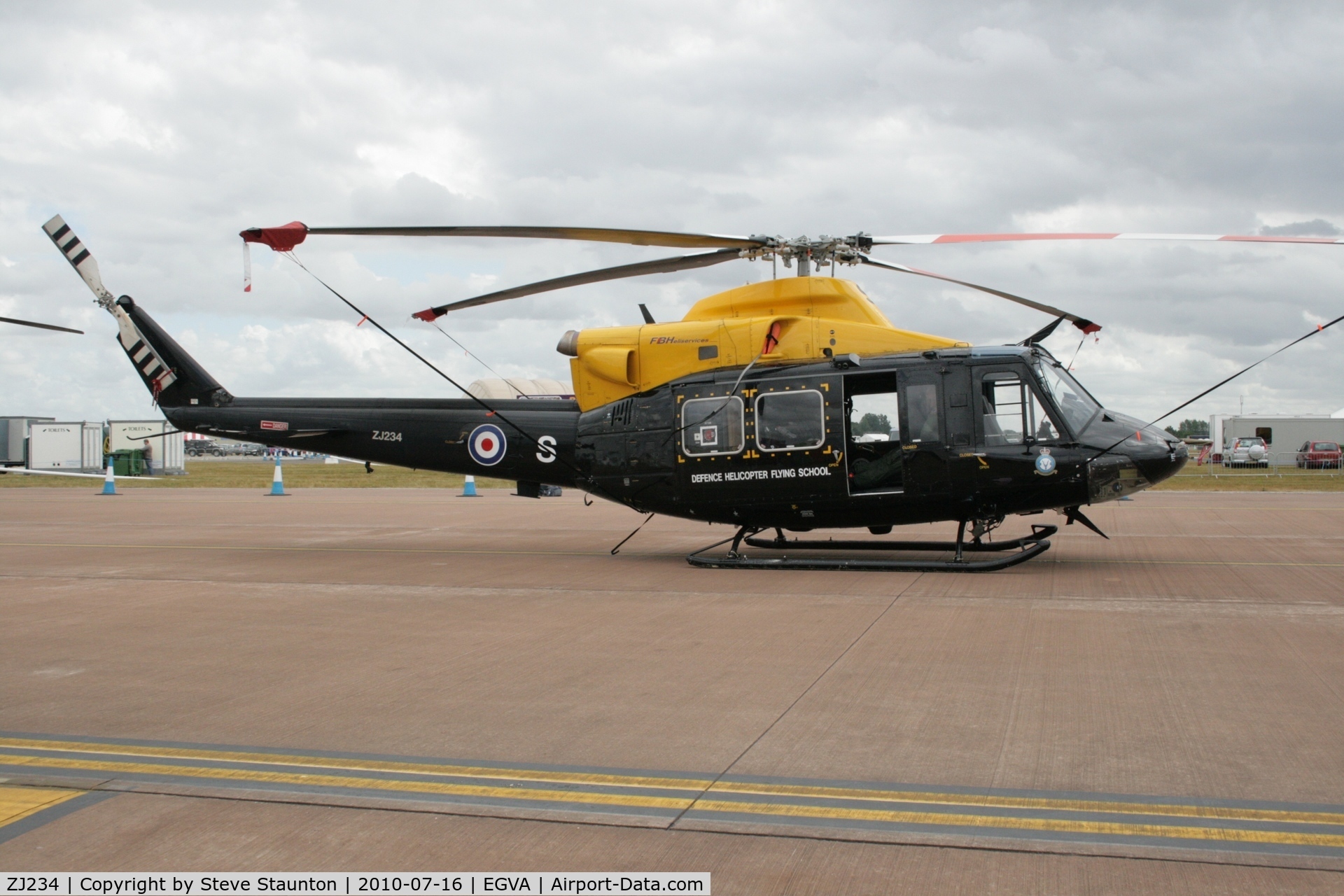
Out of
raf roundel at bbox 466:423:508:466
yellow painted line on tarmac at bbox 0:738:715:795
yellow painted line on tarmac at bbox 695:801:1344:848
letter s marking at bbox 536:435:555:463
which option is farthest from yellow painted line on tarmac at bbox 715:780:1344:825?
raf roundel at bbox 466:423:508:466

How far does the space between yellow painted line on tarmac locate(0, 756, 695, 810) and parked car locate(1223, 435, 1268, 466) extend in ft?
157

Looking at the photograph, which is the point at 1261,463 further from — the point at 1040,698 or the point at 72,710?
the point at 72,710

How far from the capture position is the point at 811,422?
11.4m

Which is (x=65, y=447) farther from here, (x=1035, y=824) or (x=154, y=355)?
(x=1035, y=824)

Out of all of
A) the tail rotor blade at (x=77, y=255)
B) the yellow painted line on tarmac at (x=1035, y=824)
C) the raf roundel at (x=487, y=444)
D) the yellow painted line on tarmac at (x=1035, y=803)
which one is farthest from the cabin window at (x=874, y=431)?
the tail rotor blade at (x=77, y=255)

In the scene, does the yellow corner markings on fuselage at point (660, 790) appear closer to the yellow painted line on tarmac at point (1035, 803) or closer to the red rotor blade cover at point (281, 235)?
the yellow painted line on tarmac at point (1035, 803)

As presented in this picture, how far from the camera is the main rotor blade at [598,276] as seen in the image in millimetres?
11367

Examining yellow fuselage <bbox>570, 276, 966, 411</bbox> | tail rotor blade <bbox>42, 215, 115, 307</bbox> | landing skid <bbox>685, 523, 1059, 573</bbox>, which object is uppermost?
tail rotor blade <bbox>42, 215, 115, 307</bbox>

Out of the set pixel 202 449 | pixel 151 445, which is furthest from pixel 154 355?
pixel 202 449

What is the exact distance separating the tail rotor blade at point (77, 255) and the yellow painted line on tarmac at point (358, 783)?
12.4 m

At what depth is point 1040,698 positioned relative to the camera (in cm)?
551

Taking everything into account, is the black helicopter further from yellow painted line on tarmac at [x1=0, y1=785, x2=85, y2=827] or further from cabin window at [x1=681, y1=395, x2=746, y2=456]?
yellow painted line on tarmac at [x1=0, y1=785, x2=85, y2=827]

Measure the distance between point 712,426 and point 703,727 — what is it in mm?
6949

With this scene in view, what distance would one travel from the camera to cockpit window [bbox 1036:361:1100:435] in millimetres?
10953
